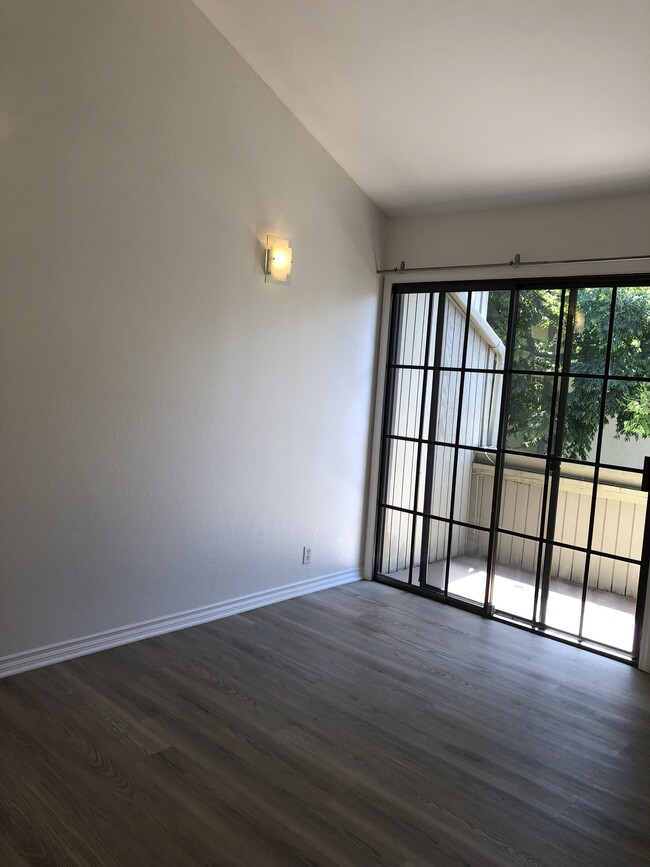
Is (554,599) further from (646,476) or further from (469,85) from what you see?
(469,85)

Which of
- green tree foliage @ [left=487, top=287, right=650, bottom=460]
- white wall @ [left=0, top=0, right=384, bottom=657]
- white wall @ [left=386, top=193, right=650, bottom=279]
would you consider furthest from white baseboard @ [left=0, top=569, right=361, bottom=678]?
white wall @ [left=386, top=193, right=650, bottom=279]

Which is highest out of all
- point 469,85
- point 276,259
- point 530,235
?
point 469,85

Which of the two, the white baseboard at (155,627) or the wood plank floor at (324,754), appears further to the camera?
the white baseboard at (155,627)

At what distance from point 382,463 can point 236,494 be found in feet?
4.11

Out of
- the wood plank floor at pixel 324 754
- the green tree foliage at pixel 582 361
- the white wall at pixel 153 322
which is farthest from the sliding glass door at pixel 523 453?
the white wall at pixel 153 322

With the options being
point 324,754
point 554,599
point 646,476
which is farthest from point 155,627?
point 646,476

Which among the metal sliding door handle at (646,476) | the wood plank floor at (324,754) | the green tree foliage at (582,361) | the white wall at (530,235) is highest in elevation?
the white wall at (530,235)

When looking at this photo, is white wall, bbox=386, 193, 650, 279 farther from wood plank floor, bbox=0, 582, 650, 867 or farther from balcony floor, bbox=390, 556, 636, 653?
wood plank floor, bbox=0, 582, 650, 867

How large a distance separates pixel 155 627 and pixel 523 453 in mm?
2274

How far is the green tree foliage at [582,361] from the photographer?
3.77m

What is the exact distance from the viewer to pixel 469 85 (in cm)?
345

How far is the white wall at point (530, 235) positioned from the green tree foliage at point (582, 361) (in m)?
0.18

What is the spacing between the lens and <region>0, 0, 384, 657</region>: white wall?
3078 millimetres

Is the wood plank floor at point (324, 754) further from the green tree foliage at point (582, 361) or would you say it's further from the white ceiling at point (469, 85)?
the white ceiling at point (469, 85)
